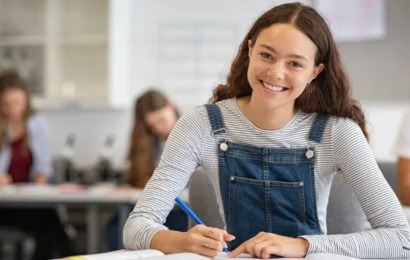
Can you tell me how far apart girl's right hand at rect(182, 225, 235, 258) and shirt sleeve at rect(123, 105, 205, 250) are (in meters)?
0.12

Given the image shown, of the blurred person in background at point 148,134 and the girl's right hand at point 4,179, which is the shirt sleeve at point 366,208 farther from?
the girl's right hand at point 4,179

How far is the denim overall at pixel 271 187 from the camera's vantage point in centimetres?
163

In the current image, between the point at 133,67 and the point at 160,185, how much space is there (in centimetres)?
402

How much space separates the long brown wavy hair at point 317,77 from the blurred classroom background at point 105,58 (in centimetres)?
358

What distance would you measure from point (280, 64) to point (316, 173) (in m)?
0.27

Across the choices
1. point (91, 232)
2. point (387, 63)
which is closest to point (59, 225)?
point (91, 232)

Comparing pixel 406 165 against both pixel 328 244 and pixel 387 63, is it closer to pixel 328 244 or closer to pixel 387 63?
pixel 328 244

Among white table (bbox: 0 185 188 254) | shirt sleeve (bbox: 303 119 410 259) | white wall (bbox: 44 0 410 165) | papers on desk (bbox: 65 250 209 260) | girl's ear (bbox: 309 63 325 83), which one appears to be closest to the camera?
papers on desk (bbox: 65 250 209 260)

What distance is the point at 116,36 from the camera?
17.9 ft

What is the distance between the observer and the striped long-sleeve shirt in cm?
146

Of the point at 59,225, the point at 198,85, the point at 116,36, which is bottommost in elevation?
the point at 59,225

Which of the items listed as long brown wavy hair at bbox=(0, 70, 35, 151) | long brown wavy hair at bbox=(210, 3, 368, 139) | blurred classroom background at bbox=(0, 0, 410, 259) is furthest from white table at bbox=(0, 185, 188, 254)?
long brown wavy hair at bbox=(210, 3, 368, 139)

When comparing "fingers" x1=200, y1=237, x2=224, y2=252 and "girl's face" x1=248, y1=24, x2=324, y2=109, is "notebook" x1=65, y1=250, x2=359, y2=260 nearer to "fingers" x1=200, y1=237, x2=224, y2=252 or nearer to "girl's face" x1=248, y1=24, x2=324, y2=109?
"fingers" x1=200, y1=237, x2=224, y2=252

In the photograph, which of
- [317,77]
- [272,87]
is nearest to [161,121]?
[317,77]
